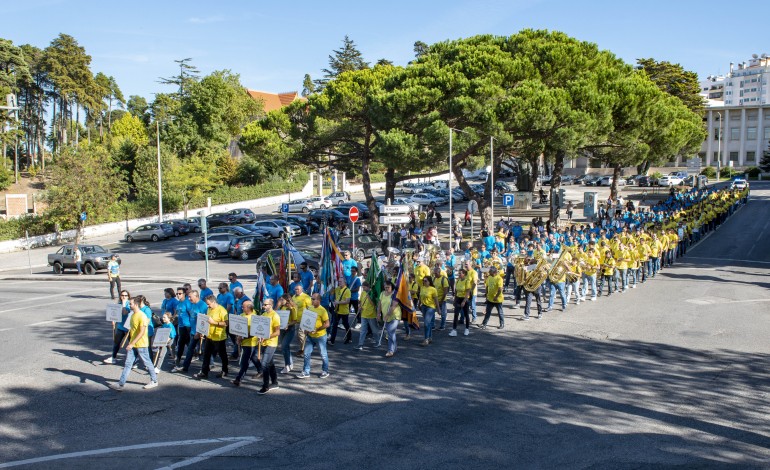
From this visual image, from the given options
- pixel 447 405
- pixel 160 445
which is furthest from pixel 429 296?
pixel 160 445

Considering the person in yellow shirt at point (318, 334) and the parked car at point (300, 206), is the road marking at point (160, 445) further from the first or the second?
the parked car at point (300, 206)

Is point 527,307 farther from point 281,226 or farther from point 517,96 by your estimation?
point 281,226

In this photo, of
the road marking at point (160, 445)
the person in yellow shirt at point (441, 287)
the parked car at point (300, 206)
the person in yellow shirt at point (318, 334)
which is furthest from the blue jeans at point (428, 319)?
the parked car at point (300, 206)

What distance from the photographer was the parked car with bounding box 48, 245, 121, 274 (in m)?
31.9

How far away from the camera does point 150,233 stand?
45.8m

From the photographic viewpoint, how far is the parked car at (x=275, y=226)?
40.3 meters

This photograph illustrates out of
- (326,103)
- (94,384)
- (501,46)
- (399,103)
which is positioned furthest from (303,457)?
(501,46)

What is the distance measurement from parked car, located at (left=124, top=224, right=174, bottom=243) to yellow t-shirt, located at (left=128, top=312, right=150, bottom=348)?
3640 centimetres

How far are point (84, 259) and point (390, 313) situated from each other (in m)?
24.0

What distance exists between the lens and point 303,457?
8.24 m

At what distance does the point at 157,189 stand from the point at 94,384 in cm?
4688

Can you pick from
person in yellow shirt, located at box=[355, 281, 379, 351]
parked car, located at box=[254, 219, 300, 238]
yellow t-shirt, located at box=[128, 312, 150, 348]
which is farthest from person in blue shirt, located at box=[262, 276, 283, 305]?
parked car, located at box=[254, 219, 300, 238]

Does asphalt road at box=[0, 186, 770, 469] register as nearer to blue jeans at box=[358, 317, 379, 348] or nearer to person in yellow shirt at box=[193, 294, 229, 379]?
person in yellow shirt at box=[193, 294, 229, 379]

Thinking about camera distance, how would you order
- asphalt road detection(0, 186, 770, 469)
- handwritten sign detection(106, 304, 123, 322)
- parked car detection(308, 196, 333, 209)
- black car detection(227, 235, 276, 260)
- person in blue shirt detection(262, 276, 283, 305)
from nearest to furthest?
asphalt road detection(0, 186, 770, 469) < handwritten sign detection(106, 304, 123, 322) < person in blue shirt detection(262, 276, 283, 305) < black car detection(227, 235, 276, 260) < parked car detection(308, 196, 333, 209)
